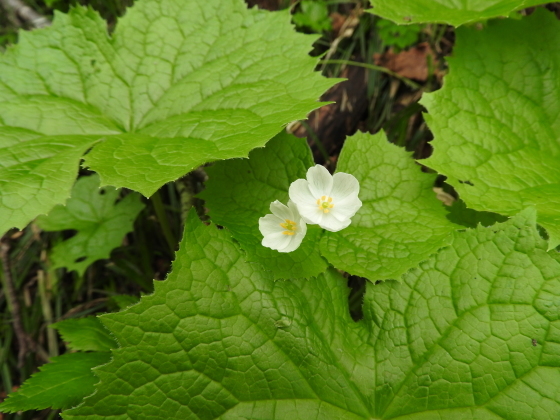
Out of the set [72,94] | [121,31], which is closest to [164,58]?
[121,31]

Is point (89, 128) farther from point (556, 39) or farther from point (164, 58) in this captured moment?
point (556, 39)

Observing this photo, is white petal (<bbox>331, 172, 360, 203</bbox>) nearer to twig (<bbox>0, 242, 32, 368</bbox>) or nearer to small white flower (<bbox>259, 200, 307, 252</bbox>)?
small white flower (<bbox>259, 200, 307, 252</bbox>)

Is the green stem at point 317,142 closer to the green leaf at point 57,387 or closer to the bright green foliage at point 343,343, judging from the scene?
the bright green foliage at point 343,343

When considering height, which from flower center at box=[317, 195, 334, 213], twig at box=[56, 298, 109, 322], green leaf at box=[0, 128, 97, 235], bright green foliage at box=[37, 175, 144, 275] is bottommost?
twig at box=[56, 298, 109, 322]

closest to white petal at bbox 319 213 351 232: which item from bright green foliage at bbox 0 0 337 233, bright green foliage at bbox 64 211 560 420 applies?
bright green foliage at bbox 64 211 560 420

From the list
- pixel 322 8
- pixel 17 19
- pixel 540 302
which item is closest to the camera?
pixel 540 302

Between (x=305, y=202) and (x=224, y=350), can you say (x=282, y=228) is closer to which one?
(x=305, y=202)

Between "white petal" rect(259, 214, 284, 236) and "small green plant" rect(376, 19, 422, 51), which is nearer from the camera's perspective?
"white petal" rect(259, 214, 284, 236)

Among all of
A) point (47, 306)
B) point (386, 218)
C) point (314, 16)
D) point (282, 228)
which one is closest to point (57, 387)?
point (47, 306)
